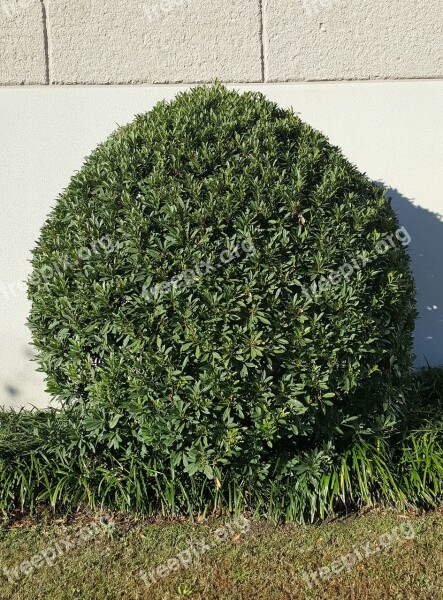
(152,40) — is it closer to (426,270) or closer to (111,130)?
(111,130)

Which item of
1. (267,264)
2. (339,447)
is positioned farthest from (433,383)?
(267,264)

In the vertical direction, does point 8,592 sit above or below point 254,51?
below

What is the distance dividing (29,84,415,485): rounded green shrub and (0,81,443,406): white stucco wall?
4.43 ft

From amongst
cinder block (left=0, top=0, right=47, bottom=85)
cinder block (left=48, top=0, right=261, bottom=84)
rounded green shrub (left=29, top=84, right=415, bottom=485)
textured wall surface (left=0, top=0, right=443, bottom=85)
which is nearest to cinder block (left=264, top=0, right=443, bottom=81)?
textured wall surface (left=0, top=0, right=443, bottom=85)

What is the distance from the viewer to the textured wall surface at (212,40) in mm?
4984

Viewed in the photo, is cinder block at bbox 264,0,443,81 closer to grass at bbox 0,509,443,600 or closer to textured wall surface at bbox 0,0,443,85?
textured wall surface at bbox 0,0,443,85

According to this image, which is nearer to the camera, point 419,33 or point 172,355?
point 172,355

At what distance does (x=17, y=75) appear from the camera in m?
5.01

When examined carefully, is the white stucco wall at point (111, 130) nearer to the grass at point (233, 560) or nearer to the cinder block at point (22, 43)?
the cinder block at point (22, 43)

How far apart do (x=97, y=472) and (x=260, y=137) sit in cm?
229

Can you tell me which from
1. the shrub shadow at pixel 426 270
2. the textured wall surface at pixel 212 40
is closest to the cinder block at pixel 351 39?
the textured wall surface at pixel 212 40

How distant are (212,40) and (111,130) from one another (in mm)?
1098

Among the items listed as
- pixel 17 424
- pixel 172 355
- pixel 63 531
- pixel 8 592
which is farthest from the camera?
A: pixel 17 424

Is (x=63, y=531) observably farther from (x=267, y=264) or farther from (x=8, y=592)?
(x=267, y=264)
